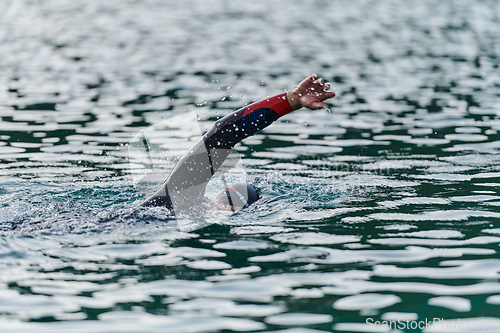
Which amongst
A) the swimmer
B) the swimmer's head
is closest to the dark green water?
the swimmer's head

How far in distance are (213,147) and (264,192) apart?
1.65m

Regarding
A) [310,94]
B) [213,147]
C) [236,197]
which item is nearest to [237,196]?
[236,197]

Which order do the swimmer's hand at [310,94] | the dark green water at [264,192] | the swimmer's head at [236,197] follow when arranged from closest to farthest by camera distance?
the dark green water at [264,192], the swimmer's hand at [310,94], the swimmer's head at [236,197]

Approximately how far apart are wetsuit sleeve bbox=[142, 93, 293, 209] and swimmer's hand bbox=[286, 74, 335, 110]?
0.10 metres

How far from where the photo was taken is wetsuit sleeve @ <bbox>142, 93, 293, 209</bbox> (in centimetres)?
732

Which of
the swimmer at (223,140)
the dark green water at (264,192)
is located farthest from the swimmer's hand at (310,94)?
the dark green water at (264,192)

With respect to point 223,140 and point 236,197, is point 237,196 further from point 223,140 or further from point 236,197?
point 223,140

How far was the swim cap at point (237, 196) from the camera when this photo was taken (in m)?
7.92

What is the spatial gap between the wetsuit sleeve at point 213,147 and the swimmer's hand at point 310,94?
98 mm

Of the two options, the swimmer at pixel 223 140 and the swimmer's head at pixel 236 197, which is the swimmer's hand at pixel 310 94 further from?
the swimmer's head at pixel 236 197

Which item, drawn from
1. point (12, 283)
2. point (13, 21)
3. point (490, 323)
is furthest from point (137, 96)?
point (13, 21)

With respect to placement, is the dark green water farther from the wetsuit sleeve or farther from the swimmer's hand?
the swimmer's hand

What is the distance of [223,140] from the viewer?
24.2ft

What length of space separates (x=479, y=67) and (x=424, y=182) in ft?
35.9
